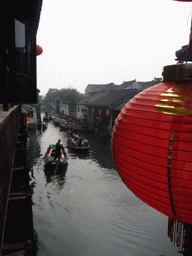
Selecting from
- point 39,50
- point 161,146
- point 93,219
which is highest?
point 39,50

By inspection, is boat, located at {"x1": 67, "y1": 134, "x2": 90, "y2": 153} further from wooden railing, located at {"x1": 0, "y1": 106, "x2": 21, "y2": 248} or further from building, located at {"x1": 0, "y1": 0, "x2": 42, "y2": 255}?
wooden railing, located at {"x1": 0, "y1": 106, "x2": 21, "y2": 248}

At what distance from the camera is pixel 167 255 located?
7242 mm

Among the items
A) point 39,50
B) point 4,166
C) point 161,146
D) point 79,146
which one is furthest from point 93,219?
point 79,146

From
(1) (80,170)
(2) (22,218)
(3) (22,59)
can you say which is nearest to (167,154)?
(2) (22,218)

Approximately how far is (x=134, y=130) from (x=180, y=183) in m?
0.69

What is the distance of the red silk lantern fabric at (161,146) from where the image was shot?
1896mm

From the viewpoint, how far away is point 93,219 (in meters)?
9.28

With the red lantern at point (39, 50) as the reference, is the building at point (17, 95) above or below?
below

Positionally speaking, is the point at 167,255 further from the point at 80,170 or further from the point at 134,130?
the point at 80,170

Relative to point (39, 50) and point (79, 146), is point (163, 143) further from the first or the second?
point (79, 146)

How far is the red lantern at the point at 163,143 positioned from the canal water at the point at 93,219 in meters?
6.38

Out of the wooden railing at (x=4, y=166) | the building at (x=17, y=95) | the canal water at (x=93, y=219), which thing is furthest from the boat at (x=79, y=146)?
the wooden railing at (x=4, y=166)

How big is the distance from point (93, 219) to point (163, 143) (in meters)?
Answer: 8.43

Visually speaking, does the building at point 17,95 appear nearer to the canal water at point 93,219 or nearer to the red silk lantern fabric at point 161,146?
the red silk lantern fabric at point 161,146
